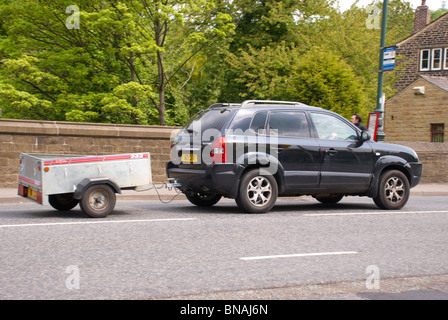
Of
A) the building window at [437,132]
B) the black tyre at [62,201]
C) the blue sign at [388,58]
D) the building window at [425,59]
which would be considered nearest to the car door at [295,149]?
the black tyre at [62,201]

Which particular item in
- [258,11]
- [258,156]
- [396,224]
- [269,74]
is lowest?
[396,224]

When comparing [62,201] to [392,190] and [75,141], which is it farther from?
[392,190]

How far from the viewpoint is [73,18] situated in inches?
1008

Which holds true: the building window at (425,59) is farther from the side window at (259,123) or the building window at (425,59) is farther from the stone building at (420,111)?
the side window at (259,123)

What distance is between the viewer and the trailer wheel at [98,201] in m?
8.45

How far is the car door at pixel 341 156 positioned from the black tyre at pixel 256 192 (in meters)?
1.05

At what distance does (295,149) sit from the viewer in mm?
9727

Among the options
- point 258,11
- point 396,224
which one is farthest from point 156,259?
point 258,11

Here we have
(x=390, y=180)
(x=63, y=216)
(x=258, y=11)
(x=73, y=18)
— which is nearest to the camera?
(x=63, y=216)

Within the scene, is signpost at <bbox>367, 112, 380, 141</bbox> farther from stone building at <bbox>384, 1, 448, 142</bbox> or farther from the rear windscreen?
stone building at <bbox>384, 1, 448, 142</bbox>

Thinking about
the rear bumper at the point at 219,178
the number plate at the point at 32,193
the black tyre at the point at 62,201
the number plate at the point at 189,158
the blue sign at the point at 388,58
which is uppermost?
the blue sign at the point at 388,58

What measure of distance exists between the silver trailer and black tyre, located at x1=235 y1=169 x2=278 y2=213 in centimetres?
156
